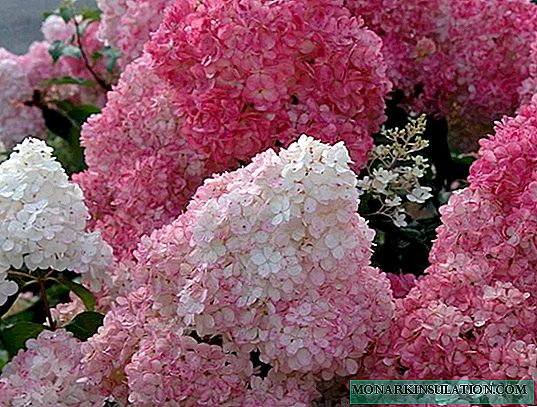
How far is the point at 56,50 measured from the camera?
177 centimetres

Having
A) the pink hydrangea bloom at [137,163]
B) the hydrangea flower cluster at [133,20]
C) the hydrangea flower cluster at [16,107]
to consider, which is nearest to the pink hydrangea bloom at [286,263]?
the pink hydrangea bloom at [137,163]

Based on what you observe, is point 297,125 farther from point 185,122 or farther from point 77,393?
point 77,393

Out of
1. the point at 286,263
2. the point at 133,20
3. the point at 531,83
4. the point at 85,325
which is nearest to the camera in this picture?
the point at 286,263

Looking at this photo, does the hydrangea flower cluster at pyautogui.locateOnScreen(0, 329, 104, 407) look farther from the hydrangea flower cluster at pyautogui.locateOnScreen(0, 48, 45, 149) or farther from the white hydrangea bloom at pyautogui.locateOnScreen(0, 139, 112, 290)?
the hydrangea flower cluster at pyautogui.locateOnScreen(0, 48, 45, 149)

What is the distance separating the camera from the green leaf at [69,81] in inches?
69.7

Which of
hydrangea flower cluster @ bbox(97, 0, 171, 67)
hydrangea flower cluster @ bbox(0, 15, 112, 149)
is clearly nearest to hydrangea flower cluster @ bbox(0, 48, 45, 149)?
hydrangea flower cluster @ bbox(0, 15, 112, 149)

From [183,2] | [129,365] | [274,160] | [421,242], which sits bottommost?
[129,365]

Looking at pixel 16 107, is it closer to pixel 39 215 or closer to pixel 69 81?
pixel 69 81

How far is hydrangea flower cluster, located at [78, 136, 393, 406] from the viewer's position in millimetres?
875

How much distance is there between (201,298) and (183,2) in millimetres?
384

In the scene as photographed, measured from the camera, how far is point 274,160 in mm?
890

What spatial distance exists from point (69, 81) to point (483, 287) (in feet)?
3.39

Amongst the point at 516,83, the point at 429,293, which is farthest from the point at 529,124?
the point at 516,83

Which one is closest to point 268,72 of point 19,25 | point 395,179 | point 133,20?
point 395,179
